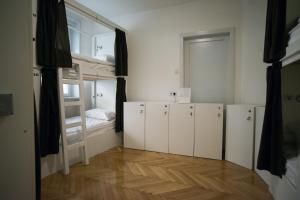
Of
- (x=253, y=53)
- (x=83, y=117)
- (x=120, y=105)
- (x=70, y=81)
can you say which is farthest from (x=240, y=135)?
(x=70, y=81)

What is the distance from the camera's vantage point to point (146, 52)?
11.5 feet

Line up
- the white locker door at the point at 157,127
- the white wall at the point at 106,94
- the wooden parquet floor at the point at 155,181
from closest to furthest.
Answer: the wooden parquet floor at the point at 155,181, the white locker door at the point at 157,127, the white wall at the point at 106,94

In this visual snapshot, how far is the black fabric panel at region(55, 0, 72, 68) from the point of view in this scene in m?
2.09

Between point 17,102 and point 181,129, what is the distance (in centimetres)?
231

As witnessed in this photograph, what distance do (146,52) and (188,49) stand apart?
0.82m

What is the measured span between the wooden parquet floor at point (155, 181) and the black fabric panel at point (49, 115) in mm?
391

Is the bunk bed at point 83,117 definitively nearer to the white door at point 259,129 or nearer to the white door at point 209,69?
the white door at point 209,69

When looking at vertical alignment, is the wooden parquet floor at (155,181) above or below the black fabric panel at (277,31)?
below

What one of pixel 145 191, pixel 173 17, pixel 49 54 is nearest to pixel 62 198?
pixel 145 191

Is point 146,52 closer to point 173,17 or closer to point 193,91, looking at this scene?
point 173,17

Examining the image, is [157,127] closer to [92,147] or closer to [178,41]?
[92,147]

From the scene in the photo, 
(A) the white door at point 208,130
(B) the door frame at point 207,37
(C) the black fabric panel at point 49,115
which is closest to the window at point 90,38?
(B) the door frame at point 207,37

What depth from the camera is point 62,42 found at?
2.15 m

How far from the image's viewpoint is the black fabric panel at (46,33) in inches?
75.0
